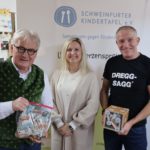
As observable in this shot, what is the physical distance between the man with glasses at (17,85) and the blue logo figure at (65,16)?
0.86m

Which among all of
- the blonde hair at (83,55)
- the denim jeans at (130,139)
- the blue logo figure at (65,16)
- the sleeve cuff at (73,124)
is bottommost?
the denim jeans at (130,139)

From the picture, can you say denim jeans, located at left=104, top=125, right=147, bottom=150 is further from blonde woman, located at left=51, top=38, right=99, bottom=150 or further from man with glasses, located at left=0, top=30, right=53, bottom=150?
man with glasses, located at left=0, top=30, right=53, bottom=150

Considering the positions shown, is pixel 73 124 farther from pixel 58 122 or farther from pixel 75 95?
pixel 75 95

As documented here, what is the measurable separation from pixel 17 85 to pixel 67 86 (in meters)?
0.74

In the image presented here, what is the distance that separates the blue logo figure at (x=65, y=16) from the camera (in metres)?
2.32

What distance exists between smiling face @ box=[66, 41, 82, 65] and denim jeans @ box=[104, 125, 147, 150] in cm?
62

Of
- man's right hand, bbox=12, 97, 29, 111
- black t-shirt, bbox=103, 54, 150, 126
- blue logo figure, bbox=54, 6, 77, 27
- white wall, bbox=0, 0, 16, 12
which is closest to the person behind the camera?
man's right hand, bbox=12, 97, 29, 111

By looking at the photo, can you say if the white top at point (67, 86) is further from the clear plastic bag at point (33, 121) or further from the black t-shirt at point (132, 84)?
the clear plastic bag at point (33, 121)

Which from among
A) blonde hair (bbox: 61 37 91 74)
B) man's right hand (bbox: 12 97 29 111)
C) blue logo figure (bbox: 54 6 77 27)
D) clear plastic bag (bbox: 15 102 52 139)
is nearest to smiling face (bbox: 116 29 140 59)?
blonde hair (bbox: 61 37 91 74)

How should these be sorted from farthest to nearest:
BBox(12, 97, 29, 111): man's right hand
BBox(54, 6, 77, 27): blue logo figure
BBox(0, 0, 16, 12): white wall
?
1. BBox(0, 0, 16, 12): white wall
2. BBox(54, 6, 77, 27): blue logo figure
3. BBox(12, 97, 29, 111): man's right hand

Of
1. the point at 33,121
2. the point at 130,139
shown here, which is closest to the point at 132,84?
the point at 130,139

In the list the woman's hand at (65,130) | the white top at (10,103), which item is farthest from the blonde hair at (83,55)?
the white top at (10,103)

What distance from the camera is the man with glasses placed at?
144 cm

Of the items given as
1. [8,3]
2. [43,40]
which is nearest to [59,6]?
[43,40]
